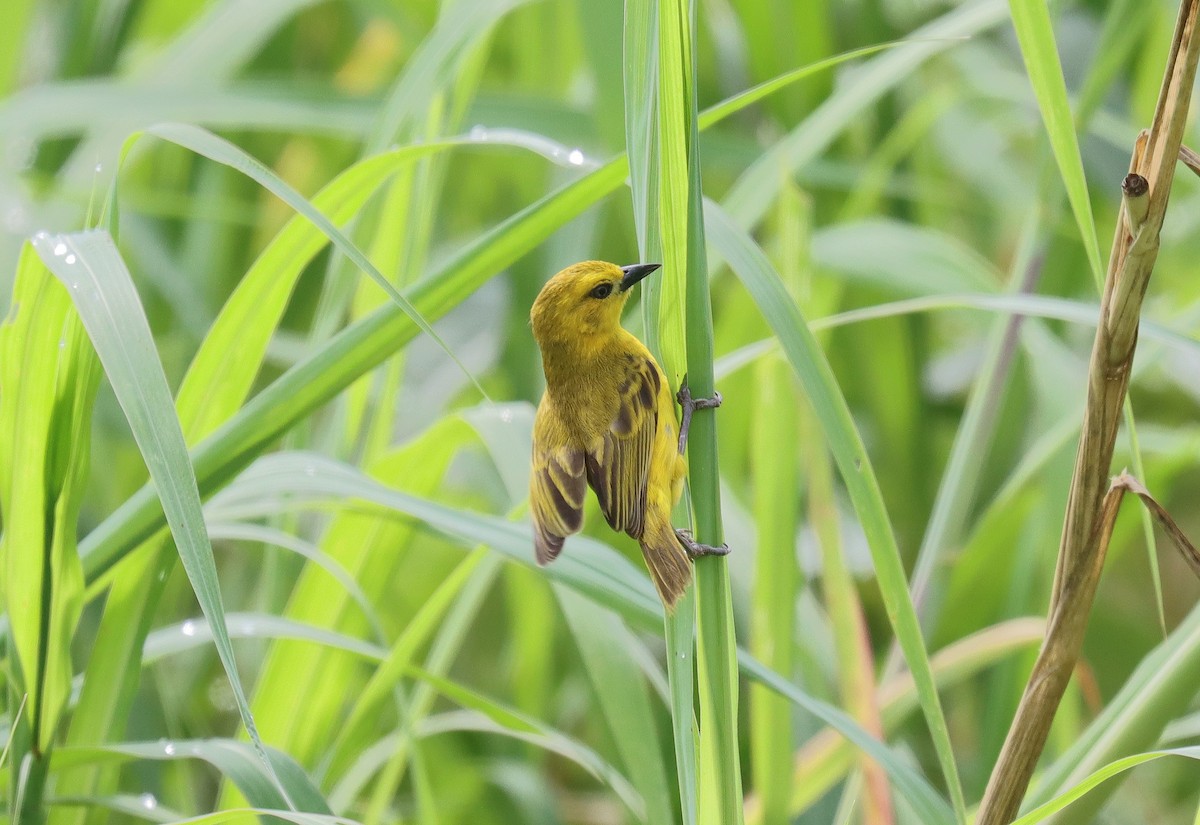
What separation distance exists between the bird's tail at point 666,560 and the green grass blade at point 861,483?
190 millimetres

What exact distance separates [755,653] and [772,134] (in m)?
1.57

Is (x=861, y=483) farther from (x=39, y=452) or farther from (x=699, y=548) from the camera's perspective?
(x=39, y=452)

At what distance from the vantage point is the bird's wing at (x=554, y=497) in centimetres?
122

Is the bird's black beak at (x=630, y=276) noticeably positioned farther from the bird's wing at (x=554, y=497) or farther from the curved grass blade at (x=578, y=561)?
the curved grass blade at (x=578, y=561)

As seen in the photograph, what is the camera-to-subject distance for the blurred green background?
134 centimetres

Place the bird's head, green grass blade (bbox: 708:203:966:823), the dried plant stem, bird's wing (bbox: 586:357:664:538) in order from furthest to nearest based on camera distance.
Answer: the bird's head, bird's wing (bbox: 586:357:664:538), green grass blade (bbox: 708:203:966:823), the dried plant stem

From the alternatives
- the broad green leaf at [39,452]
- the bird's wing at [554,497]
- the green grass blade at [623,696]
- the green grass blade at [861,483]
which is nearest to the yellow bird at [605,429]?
the bird's wing at [554,497]

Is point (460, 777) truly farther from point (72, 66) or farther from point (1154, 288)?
point (1154, 288)

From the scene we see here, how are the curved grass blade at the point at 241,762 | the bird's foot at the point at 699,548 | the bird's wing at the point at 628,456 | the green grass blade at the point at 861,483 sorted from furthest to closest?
the bird's wing at the point at 628,456 < the curved grass blade at the point at 241,762 < the green grass blade at the point at 861,483 < the bird's foot at the point at 699,548

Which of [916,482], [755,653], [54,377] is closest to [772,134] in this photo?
[916,482]

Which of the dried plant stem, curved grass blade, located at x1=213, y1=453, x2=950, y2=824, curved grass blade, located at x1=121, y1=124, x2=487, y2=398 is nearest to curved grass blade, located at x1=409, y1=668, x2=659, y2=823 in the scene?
curved grass blade, located at x1=213, y1=453, x2=950, y2=824

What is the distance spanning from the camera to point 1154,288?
301 centimetres

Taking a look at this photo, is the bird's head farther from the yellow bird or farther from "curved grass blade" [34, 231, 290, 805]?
"curved grass blade" [34, 231, 290, 805]

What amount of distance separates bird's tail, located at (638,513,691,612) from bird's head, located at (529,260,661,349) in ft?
1.13
